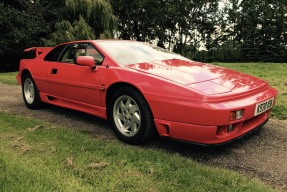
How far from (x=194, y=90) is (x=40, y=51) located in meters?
3.59

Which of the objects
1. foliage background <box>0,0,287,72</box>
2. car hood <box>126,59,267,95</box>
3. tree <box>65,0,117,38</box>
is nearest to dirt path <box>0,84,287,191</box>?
car hood <box>126,59,267,95</box>

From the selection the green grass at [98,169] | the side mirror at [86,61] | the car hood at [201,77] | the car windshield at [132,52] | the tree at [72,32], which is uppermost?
the tree at [72,32]

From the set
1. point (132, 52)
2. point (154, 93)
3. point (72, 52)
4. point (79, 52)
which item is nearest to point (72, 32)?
point (72, 52)

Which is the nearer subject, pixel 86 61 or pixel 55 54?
pixel 86 61

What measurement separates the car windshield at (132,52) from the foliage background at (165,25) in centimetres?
1230

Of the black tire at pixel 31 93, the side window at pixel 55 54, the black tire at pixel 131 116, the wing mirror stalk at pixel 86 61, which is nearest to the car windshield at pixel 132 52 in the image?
the wing mirror stalk at pixel 86 61

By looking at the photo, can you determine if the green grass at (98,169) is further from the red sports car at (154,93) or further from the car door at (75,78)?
the car door at (75,78)

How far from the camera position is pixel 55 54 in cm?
473

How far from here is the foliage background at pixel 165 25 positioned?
57.2ft

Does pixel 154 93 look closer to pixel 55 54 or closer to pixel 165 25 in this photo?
pixel 55 54

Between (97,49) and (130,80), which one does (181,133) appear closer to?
(130,80)

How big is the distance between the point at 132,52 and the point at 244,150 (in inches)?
73.9

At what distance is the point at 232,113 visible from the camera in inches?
110

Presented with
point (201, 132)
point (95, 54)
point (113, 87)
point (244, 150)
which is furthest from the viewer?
point (95, 54)
